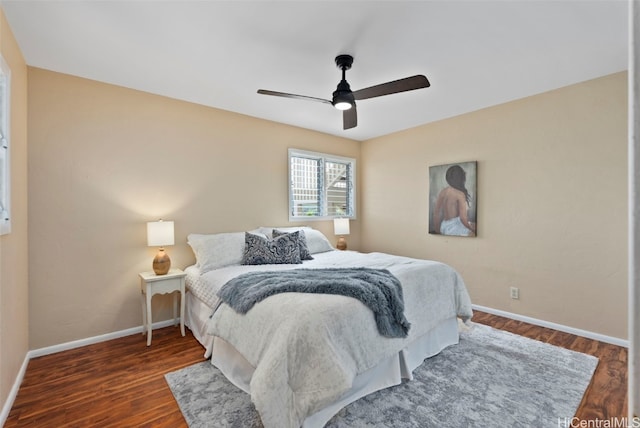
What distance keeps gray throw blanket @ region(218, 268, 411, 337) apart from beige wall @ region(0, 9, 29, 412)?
1372 millimetres

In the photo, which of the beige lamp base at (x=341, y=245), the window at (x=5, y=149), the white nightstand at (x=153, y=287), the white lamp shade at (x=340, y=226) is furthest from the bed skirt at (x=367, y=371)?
the white lamp shade at (x=340, y=226)

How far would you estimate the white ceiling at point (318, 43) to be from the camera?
2.05 m

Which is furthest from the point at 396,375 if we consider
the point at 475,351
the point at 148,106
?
the point at 148,106

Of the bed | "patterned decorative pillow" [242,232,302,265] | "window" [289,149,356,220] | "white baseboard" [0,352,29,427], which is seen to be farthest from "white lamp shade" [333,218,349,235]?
"white baseboard" [0,352,29,427]

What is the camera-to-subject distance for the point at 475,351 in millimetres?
2793

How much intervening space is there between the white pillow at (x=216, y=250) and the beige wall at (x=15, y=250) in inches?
53.8

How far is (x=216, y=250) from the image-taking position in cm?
328

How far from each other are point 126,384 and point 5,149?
1.88m

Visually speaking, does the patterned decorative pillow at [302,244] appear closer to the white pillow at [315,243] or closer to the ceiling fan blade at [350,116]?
the white pillow at [315,243]

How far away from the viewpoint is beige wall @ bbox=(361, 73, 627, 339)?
9.73ft

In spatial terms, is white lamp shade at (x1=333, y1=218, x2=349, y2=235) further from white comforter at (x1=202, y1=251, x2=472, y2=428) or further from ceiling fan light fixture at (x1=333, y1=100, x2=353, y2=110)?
ceiling fan light fixture at (x1=333, y1=100, x2=353, y2=110)

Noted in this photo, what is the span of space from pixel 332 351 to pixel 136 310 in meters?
2.49

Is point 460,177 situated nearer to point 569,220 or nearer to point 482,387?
point 569,220

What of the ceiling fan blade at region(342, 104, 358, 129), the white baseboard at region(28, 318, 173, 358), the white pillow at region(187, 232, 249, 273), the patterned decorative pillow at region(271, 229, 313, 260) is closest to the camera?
the white baseboard at region(28, 318, 173, 358)
